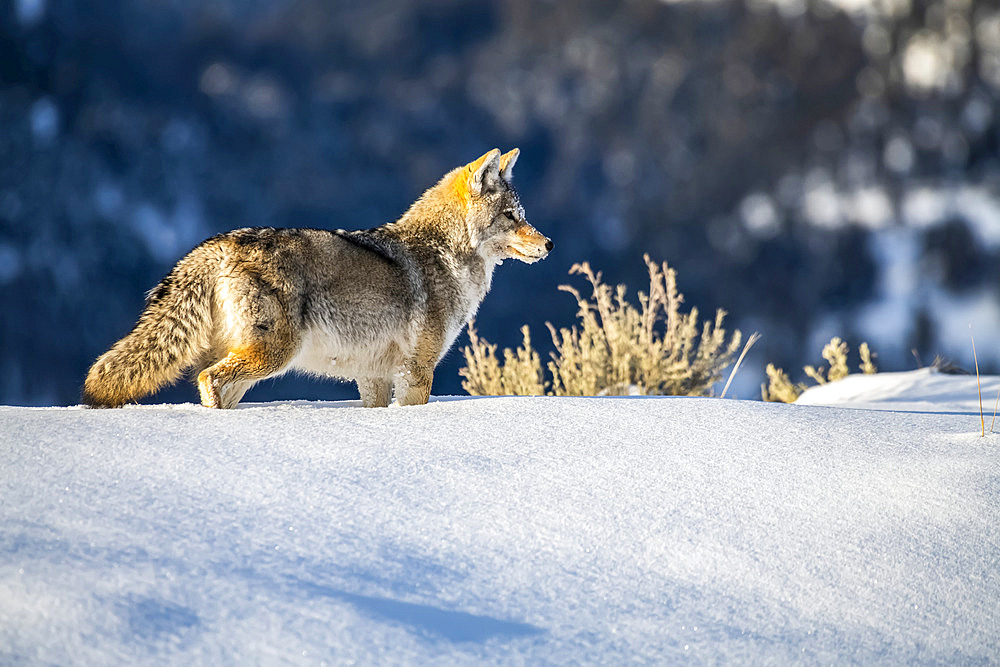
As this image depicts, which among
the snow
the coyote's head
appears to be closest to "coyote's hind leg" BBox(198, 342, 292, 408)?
the snow

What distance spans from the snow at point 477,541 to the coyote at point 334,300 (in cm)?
31

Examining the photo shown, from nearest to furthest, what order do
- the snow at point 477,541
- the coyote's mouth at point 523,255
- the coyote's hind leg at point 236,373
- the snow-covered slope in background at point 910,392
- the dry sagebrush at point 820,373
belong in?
the snow at point 477,541 < the coyote's hind leg at point 236,373 < the coyote's mouth at point 523,255 < the snow-covered slope in background at point 910,392 < the dry sagebrush at point 820,373

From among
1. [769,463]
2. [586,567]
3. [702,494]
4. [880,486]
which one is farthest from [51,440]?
[880,486]

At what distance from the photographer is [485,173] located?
421 cm

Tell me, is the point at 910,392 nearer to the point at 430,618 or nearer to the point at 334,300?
the point at 334,300

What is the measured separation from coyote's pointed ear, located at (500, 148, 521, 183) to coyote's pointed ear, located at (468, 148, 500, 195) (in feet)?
0.35

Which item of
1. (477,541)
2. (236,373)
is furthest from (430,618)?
(236,373)

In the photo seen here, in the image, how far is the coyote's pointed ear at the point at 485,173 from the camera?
4.14 m

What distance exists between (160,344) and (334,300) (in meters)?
0.73

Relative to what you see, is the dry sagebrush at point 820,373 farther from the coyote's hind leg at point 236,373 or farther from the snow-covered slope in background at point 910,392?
the coyote's hind leg at point 236,373

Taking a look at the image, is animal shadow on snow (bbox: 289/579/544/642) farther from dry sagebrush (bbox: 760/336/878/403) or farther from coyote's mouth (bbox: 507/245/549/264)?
dry sagebrush (bbox: 760/336/878/403)

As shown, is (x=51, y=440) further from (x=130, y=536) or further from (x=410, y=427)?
(x=410, y=427)

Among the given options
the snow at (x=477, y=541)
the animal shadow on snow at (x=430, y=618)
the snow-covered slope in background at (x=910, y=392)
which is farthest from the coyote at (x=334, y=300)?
the snow-covered slope in background at (x=910, y=392)

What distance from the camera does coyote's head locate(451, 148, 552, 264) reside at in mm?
4191
